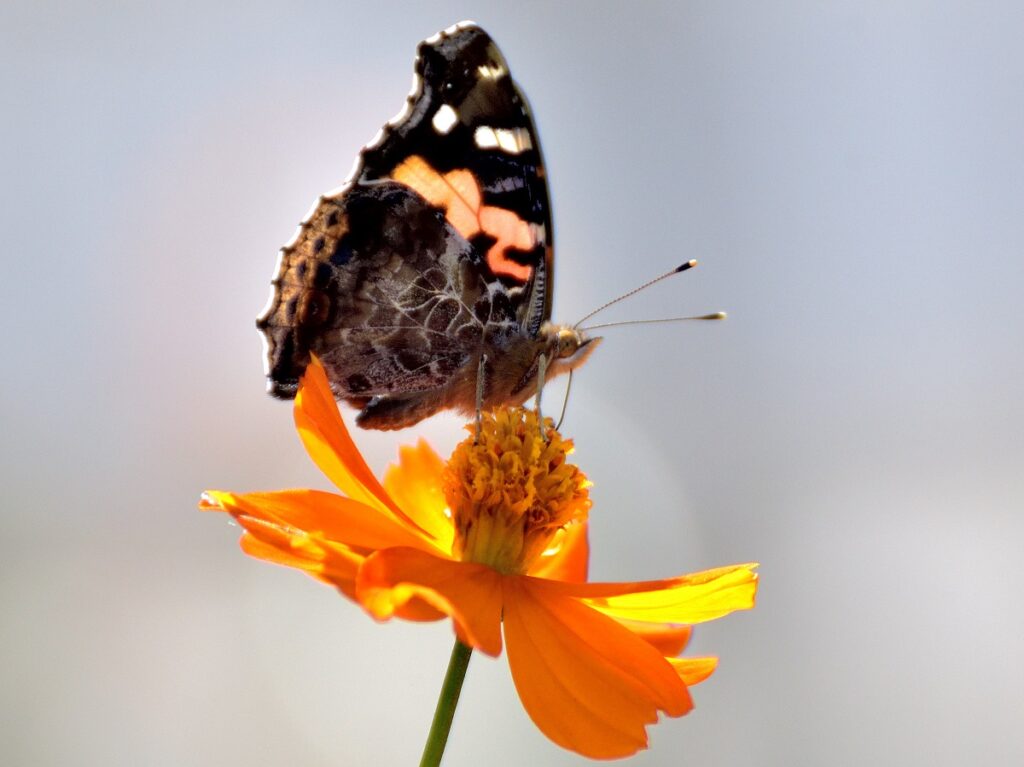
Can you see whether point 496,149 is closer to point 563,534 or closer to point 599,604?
point 563,534

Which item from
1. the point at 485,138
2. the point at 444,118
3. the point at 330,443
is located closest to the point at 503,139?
the point at 485,138

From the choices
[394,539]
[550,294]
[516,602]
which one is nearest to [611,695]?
[516,602]

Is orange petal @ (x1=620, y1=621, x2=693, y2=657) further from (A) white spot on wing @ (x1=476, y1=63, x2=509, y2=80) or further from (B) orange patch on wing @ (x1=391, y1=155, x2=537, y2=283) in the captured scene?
(A) white spot on wing @ (x1=476, y1=63, x2=509, y2=80)

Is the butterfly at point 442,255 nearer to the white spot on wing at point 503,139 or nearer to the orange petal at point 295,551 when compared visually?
the white spot on wing at point 503,139

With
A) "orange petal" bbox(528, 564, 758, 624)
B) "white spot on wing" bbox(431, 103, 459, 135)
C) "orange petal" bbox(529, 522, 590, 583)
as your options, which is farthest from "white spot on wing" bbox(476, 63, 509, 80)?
"orange petal" bbox(528, 564, 758, 624)

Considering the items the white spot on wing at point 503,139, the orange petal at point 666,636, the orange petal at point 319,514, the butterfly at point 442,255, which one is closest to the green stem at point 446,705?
the orange petal at point 319,514
